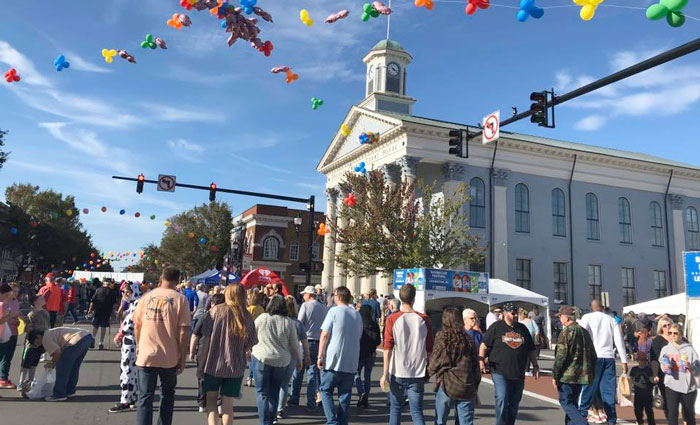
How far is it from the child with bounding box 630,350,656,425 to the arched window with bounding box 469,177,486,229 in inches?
1004

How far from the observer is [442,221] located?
Result: 27.4 m

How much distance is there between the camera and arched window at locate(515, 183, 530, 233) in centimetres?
3500

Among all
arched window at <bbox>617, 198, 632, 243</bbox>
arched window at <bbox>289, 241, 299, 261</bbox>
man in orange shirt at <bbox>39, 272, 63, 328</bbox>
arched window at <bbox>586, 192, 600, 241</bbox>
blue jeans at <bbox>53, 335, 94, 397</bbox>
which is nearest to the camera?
blue jeans at <bbox>53, 335, 94, 397</bbox>

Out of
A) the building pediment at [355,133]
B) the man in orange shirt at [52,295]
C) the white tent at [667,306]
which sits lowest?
the man in orange shirt at [52,295]

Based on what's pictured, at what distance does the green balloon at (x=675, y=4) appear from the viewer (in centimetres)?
816

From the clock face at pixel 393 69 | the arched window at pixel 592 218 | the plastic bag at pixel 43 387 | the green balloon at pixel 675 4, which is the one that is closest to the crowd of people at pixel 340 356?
the plastic bag at pixel 43 387

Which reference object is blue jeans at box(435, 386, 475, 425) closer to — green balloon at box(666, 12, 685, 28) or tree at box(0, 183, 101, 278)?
green balloon at box(666, 12, 685, 28)

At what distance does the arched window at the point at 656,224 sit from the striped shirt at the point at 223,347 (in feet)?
131

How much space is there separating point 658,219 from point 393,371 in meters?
39.5

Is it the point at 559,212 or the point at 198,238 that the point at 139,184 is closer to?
the point at 559,212

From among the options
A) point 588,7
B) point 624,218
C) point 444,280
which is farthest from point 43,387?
point 624,218

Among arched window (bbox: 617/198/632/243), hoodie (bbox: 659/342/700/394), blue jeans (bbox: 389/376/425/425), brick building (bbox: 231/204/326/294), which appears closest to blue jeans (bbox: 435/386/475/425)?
blue jeans (bbox: 389/376/425/425)

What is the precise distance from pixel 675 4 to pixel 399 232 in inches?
778

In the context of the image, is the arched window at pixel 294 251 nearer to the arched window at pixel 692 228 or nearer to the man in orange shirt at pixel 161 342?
Answer: the arched window at pixel 692 228
